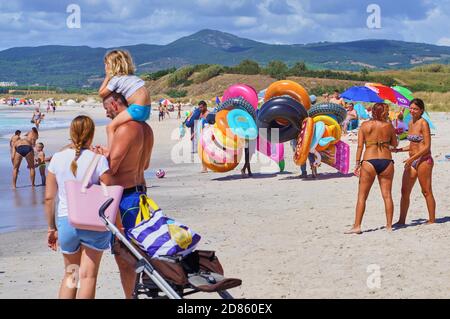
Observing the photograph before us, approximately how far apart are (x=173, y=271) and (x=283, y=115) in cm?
870

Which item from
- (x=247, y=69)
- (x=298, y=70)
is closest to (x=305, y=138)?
(x=298, y=70)

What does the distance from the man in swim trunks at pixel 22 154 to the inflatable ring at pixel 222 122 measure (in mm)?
3762

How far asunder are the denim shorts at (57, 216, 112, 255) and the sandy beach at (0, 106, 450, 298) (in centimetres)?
141

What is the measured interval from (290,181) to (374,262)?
688 centimetres

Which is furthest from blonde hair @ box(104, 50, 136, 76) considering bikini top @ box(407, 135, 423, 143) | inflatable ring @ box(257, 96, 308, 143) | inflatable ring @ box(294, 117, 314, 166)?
inflatable ring @ box(294, 117, 314, 166)

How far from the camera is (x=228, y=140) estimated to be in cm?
1413

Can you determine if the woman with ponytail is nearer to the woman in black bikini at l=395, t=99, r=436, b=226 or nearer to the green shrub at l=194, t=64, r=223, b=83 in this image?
the woman in black bikini at l=395, t=99, r=436, b=226

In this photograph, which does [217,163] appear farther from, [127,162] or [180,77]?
[180,77]

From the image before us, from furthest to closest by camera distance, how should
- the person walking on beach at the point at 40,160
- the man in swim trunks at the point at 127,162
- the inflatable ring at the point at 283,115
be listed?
the person walking on beach at the point at 40,160 → the inflatable ring at the point at 283,115 → the man in swim trunks at the point at 127,162

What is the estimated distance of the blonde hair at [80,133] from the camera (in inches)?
199

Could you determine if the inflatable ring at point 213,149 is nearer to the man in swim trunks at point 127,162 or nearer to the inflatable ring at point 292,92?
the inflatable ring at point 292,92

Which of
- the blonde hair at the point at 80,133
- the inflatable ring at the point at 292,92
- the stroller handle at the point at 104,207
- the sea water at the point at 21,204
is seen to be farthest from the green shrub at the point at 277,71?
the stroller handle at the point at 104,207

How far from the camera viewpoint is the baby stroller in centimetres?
475

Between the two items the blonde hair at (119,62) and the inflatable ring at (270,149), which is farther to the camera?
the inflatable ring at (270,149)
